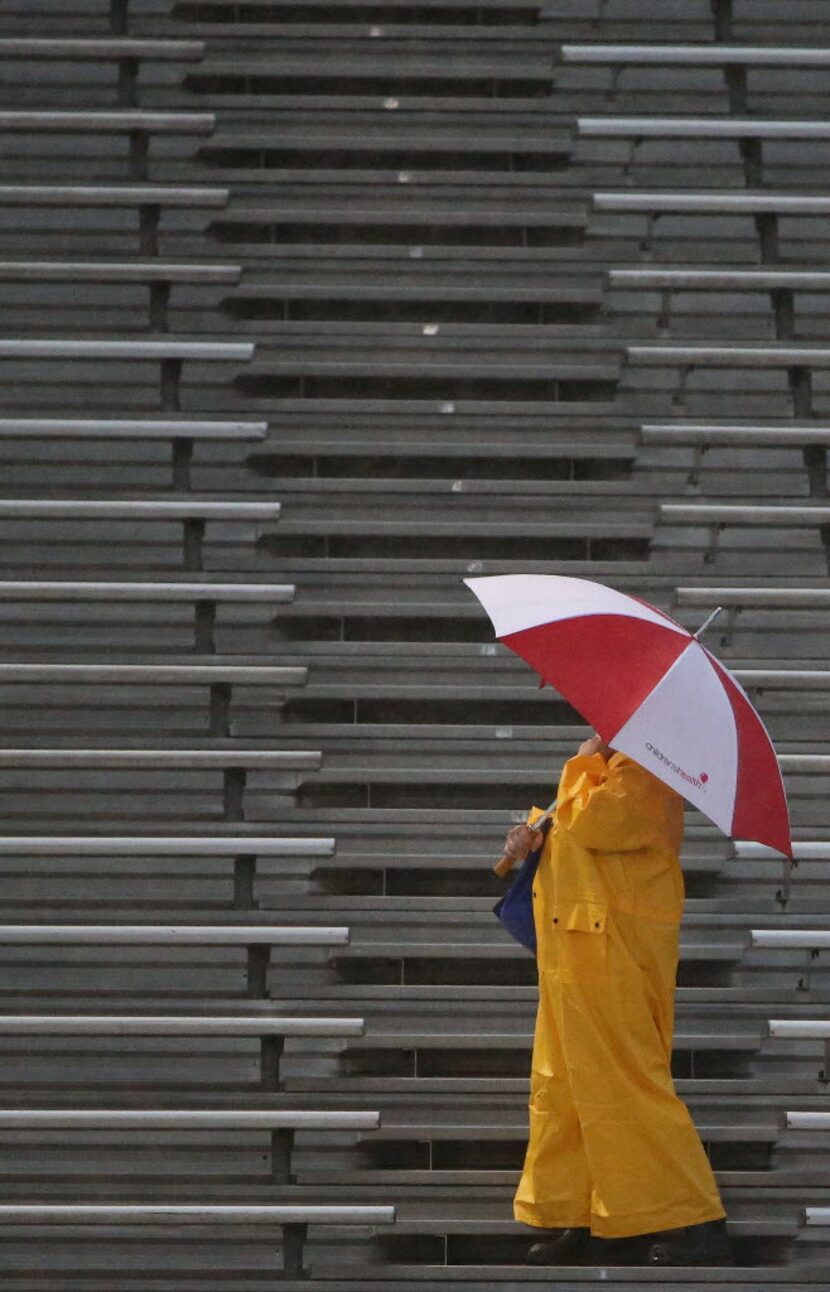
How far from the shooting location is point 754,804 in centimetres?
366

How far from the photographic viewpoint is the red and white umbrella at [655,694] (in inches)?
141

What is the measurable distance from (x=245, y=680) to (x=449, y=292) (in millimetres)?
1450

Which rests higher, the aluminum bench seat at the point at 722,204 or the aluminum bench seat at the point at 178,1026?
the aluminum bench seat at the point at 722,204

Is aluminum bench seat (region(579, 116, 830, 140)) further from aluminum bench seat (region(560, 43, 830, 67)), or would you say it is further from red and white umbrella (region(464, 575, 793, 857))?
red and white umbrella (region(464, 575, 793, 857))

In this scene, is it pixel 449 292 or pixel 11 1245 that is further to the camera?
pixel 449 292

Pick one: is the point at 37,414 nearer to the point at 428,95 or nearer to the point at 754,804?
the point at 428,95

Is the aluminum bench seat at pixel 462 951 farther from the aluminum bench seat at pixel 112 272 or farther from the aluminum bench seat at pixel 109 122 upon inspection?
the aluminum bench seat at pixel 109 122

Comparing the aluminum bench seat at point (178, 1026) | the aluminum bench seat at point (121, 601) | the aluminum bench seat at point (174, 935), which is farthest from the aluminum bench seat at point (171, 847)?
the aluminum bench seat at point (121, 601)

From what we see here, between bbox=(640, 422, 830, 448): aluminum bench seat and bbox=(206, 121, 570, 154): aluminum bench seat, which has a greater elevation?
bbox=(206, 121, 570, 154): aluminum bench seat

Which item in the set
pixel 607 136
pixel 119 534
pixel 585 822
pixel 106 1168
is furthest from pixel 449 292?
pixel 106 1168

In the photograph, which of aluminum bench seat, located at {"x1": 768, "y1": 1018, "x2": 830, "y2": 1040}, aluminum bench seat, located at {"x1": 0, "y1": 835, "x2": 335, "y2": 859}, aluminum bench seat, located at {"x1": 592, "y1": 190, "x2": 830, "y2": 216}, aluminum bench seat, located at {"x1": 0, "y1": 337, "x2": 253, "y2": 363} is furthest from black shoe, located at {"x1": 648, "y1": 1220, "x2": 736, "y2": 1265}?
aluminum bench seat, located at {"x1": 592, "y1": 190, "x2": 830, "y2": 216}

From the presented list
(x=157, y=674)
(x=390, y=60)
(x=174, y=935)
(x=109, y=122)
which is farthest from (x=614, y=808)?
(x=390, y=60)

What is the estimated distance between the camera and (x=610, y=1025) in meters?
3.88

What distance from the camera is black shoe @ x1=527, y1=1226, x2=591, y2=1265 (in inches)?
157
